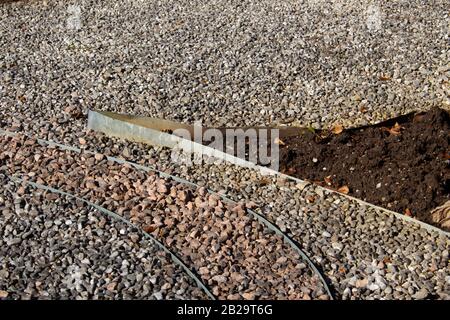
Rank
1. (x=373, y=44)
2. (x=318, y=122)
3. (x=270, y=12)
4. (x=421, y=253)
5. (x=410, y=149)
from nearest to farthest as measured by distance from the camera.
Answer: (x=421, y=253), (x=410, y=149), (x=318, y=122), (x=373, y=44), (x=270, y=12)

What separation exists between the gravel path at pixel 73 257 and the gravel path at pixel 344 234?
91 centimetres

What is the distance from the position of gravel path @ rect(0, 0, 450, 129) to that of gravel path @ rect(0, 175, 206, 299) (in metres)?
1.45

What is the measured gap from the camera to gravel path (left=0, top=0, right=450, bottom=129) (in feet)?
23.8

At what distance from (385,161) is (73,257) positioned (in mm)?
2612

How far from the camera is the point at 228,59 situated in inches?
320

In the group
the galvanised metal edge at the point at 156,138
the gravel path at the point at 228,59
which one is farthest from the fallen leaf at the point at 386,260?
the gravel path at the point at 228,59

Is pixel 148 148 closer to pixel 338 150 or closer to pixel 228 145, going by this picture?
pixel 228 145

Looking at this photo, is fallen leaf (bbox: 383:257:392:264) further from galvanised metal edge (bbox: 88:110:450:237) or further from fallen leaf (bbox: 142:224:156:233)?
fallen leaf (bbox: 142:224:156:233)

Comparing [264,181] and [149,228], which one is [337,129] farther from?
[149,228]

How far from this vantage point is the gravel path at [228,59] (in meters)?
7.24

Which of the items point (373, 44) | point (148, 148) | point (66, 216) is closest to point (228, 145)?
point (148, 148)

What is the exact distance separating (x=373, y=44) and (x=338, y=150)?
2448mm

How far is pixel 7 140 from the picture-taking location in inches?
258

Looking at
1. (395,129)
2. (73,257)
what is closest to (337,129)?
(395,129)
